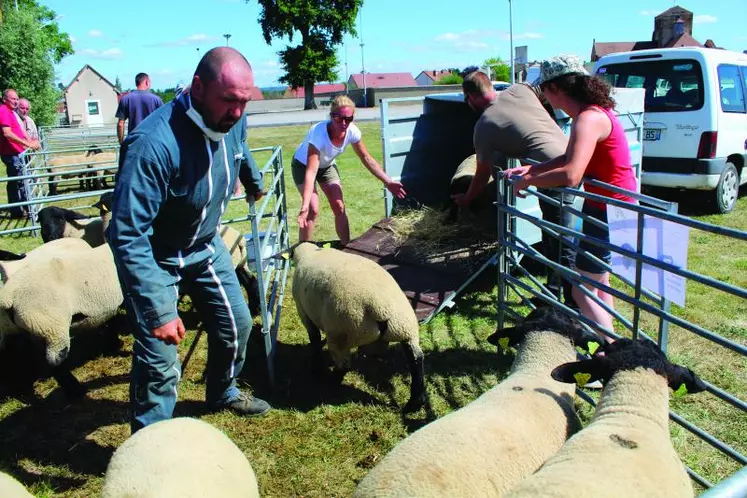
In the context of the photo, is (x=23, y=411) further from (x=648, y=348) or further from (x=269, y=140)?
(x=269, y=140)

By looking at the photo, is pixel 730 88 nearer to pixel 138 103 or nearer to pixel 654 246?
pixel 654 246

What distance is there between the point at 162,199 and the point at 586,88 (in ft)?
7.69

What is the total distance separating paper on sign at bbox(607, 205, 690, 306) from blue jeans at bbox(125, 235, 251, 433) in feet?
7.09

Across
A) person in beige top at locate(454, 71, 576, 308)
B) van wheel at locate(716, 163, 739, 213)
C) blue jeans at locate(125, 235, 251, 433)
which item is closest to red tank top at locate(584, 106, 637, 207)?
person in beige top at locate(454, 71, 576, 308)

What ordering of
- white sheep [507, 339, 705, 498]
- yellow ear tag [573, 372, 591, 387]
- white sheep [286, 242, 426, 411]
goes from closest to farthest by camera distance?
1. white sheep [507, 339, 705, 498]
2. yellow ear tag [573, 372, 591, 387]
3. white sheep [286, 242, 426, 411]

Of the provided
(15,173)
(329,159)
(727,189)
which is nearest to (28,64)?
(15,173)

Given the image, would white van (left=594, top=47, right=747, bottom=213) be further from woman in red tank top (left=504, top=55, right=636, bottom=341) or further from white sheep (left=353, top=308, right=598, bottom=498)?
white sheep (left=353, top=308, right=598, bottom=498)

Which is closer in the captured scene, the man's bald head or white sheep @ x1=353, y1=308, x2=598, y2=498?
white sheep @ x1=353, y1=308, x2=598, y2=498

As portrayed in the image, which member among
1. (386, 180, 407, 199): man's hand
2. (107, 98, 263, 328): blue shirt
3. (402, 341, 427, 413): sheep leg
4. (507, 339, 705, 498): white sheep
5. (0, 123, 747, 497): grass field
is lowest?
(0, 123, 747, 497): grass field

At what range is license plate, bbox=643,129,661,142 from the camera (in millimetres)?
8438

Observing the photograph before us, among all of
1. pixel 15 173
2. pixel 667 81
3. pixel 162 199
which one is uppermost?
pixel 667 81

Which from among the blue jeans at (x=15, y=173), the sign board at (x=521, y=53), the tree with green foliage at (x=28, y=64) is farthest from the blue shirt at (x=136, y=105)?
the tree with green foliage at (x=28, y=64)

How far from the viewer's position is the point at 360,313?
12.1ft

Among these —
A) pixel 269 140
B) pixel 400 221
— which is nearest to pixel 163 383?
pixel 400 221
